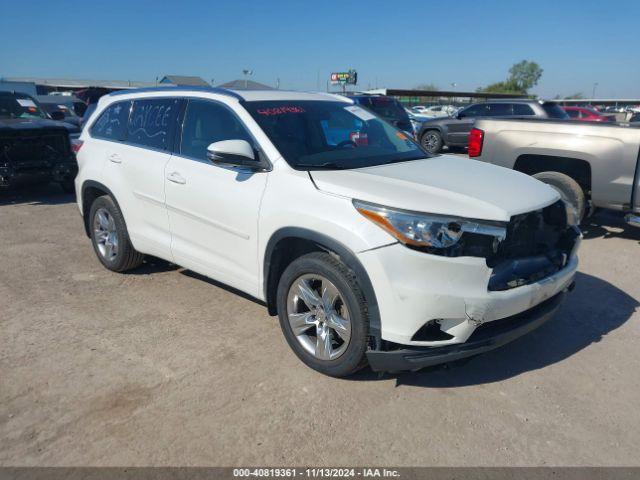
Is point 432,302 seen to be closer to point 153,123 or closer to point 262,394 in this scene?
point 262,394

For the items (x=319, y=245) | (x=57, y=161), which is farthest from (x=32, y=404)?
(x=57, y=161)

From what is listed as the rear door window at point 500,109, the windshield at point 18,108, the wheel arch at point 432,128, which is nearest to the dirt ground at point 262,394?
the windshield at point 18,108

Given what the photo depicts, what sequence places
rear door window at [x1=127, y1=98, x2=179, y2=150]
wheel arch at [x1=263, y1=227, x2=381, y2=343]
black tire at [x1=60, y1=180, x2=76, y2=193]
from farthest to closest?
black tire at [x1=60, y1=180, x2=76, y2=193], rear door window at [x1=127, y1=98, x2=179, y2=150], wheel arch at [x1=263, y1=227, x2=381, y2=343]

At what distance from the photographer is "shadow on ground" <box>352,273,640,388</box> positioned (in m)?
3.35

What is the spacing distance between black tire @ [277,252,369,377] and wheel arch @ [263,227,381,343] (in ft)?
0.16

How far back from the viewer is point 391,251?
2.81 m

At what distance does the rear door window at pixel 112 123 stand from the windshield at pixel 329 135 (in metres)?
1.74

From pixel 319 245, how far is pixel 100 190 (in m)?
3.07

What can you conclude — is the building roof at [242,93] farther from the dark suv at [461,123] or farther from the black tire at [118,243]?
the dark suv at [461,123]

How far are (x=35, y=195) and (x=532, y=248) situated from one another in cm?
916

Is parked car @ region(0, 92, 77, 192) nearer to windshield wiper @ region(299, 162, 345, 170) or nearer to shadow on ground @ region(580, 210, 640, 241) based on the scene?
windshield wiper @ region(299, 162, 345, 170)

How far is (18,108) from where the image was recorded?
966 centimetres

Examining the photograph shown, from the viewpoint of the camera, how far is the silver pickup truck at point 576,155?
579 centimetres

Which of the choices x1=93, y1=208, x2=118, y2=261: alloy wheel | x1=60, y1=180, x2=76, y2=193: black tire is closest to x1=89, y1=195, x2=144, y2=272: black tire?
x1=93, y1=208, x2=118, y2=261: alloy wheel
